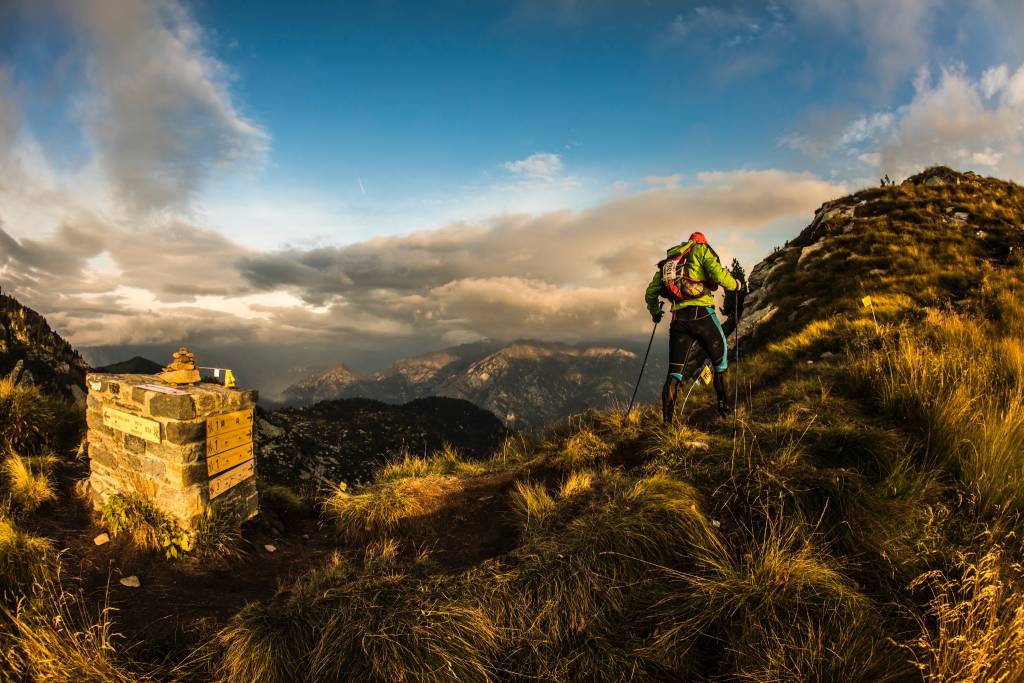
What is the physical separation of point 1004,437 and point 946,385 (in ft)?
4.93

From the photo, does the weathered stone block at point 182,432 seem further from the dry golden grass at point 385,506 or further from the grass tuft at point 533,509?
the grass tuft at point 533,509

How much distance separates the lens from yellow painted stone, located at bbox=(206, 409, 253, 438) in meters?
6.11

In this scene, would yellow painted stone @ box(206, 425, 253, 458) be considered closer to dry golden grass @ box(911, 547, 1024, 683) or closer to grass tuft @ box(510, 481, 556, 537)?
grass tuft @ box(510, 481, 556, 537)

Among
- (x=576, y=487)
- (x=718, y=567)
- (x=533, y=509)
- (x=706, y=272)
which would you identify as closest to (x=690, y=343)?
(x=706, y=272)

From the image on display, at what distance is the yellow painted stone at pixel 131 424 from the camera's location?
5.84 m

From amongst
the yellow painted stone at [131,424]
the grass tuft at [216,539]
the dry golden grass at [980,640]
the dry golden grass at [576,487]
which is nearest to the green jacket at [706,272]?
the dry golden grass at [576,487]

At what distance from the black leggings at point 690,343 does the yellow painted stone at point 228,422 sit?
7.08 meters

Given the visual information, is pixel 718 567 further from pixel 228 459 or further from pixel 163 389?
pixel 163 389

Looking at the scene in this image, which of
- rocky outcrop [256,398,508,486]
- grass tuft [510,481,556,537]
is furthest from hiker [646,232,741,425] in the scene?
rocky outcrop [256,398,508,486]

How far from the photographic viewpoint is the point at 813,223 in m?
23.6

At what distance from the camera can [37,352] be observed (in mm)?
16281

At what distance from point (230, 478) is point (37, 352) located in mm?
17104


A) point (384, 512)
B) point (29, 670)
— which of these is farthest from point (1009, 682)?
point (384, 512)

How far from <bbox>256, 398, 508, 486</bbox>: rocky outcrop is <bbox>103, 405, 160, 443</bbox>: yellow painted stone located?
4.88 m
